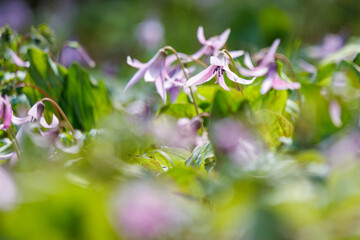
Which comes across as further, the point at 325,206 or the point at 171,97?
the point at 171,97

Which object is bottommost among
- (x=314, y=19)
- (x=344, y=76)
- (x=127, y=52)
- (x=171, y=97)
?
(x=127, y=52)

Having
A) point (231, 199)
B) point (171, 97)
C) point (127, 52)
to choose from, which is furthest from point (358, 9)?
point (231, 199)

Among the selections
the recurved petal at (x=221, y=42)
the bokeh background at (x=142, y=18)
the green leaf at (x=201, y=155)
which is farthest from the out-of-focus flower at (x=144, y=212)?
the bokeh background at (x=142, y=18)

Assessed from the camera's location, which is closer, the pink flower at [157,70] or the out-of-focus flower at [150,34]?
the pink flower at [157,70]

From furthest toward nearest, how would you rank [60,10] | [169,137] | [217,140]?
[60,10] → [169,137] → [217,140]

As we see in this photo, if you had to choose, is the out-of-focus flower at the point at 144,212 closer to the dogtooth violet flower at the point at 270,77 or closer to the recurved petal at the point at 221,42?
the dogtooth violet flower at the point at 270,77

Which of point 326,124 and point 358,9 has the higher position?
point 326,124

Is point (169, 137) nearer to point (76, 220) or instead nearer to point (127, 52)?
point (76, 220)

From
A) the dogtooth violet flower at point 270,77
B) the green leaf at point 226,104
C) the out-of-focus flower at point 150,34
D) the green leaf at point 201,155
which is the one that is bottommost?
the out-of-focus flower at point 150,34
